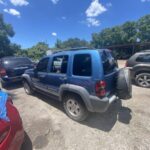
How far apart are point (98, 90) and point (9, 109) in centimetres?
185

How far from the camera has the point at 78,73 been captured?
10.3 ft

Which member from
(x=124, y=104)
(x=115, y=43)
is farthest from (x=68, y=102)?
(x=115, y=43)

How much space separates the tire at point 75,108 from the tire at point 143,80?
3.80 meters

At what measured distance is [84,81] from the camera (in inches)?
117

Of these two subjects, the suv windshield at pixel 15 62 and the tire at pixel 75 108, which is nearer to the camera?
the tire at pixel 75 108

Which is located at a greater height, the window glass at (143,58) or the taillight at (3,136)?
the window glass at (143,58)

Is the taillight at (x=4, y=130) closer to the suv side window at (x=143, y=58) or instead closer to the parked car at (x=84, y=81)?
the parked car at (x=84, y=81)

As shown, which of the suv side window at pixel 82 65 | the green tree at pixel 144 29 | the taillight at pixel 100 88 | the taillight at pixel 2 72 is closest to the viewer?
the taillight at pixel 100 88

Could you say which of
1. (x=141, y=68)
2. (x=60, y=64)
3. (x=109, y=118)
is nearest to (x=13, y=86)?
(x=60, y=64)

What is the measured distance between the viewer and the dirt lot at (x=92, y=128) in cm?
268

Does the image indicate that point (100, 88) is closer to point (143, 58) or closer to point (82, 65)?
point (82, 65)

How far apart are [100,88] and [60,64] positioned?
1.50 m

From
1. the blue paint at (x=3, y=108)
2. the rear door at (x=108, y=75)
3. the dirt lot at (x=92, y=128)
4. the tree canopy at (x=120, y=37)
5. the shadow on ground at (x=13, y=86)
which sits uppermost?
the tree canopy at (x=120, y=37)

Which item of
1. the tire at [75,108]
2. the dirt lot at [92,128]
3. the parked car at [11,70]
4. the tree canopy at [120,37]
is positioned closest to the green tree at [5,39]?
the tree canopy at [120,37]
